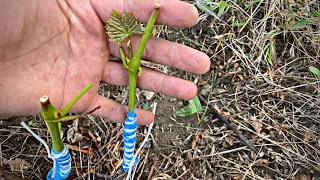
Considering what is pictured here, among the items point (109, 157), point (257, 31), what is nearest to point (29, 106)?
point (109, 157)

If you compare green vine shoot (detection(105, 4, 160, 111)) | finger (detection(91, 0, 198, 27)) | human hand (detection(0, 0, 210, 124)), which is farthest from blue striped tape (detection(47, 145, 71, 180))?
finger (detection(91, 0, 198, 27))

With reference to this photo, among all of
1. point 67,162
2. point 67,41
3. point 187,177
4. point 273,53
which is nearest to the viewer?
point 67,162

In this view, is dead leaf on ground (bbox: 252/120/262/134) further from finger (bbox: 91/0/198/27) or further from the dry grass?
finger (bbox: 91/0/198/27)

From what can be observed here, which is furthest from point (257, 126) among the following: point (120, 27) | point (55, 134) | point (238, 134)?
point (55, 134)

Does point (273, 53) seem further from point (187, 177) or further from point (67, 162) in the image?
point (67, 162)

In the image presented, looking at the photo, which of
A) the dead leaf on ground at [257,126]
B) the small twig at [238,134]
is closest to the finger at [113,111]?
the small twig at [238,134]

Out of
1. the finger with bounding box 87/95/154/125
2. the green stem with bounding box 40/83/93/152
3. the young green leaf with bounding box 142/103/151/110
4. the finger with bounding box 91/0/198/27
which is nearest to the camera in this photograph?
the green stem with bounding box 40/83/93/152

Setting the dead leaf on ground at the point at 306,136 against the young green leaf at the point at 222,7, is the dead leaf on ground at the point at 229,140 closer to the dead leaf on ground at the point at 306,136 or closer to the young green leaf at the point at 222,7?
the dead leaf on ground at the point at 306,136
